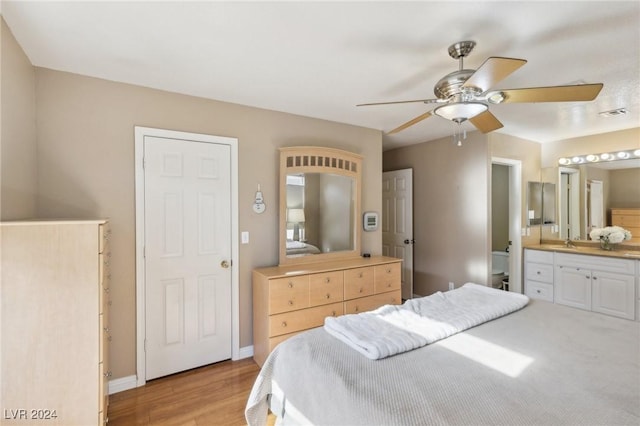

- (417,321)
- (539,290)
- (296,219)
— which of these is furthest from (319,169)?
(539,290)

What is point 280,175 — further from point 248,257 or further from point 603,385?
point 603,385

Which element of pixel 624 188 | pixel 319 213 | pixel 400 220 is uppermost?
pixel 624 188

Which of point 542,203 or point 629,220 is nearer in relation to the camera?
point 629,220

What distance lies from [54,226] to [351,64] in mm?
2074

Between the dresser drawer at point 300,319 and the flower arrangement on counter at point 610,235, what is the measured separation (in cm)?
346

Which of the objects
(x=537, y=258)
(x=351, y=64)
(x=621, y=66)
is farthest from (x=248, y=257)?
(x=537, y=258)

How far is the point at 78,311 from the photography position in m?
1.64

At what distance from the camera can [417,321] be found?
5.94ft

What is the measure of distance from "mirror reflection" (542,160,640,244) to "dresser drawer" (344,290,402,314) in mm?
2780

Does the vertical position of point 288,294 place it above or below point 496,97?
below

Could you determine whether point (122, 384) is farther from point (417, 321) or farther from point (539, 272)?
point (539, 272)

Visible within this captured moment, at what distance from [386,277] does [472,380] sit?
79.7 inches

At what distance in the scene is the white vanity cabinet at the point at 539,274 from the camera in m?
3.95

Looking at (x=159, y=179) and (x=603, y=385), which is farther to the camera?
(x=159, y=179)
